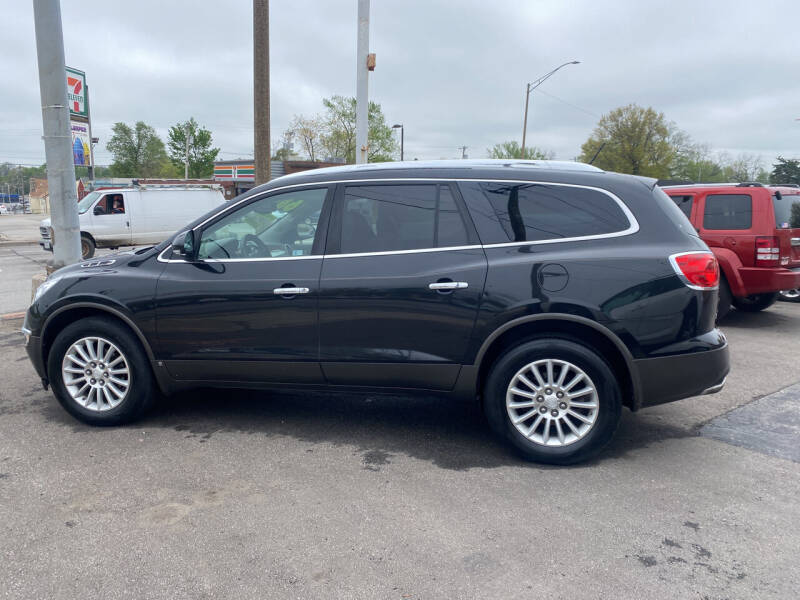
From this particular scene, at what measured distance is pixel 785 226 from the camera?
7.87 meters

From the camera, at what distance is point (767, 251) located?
25.7 ft

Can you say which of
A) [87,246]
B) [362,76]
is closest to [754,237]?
[362,76]

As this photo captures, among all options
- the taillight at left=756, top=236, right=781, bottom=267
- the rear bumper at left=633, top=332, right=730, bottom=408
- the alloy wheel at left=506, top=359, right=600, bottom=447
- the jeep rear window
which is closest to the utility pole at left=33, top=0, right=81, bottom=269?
the alloy wheel at left=506, top=359, right=600, bottom=447

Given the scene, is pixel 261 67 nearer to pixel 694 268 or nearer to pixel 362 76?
pixel 362 76

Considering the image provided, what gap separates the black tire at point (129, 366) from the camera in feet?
14.6

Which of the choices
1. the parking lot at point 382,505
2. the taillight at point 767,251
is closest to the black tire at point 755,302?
the taillight at point 767,251

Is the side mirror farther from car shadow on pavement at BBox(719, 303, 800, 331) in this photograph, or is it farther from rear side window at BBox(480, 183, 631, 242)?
car shadow on pavement at BBox(719, 303, 800, 331)

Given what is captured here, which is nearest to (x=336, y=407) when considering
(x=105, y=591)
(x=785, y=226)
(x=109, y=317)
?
(x=109, y=317)

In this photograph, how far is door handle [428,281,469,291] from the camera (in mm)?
3891

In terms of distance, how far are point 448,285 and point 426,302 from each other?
0.58 ft

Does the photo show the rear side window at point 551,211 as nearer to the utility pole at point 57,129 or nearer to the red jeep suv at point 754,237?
the red jeep suv at point 754,237

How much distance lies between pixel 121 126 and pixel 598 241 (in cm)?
7928

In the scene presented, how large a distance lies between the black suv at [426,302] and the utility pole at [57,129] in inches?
136

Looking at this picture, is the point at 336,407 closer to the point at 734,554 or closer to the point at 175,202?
the point at 734,554
